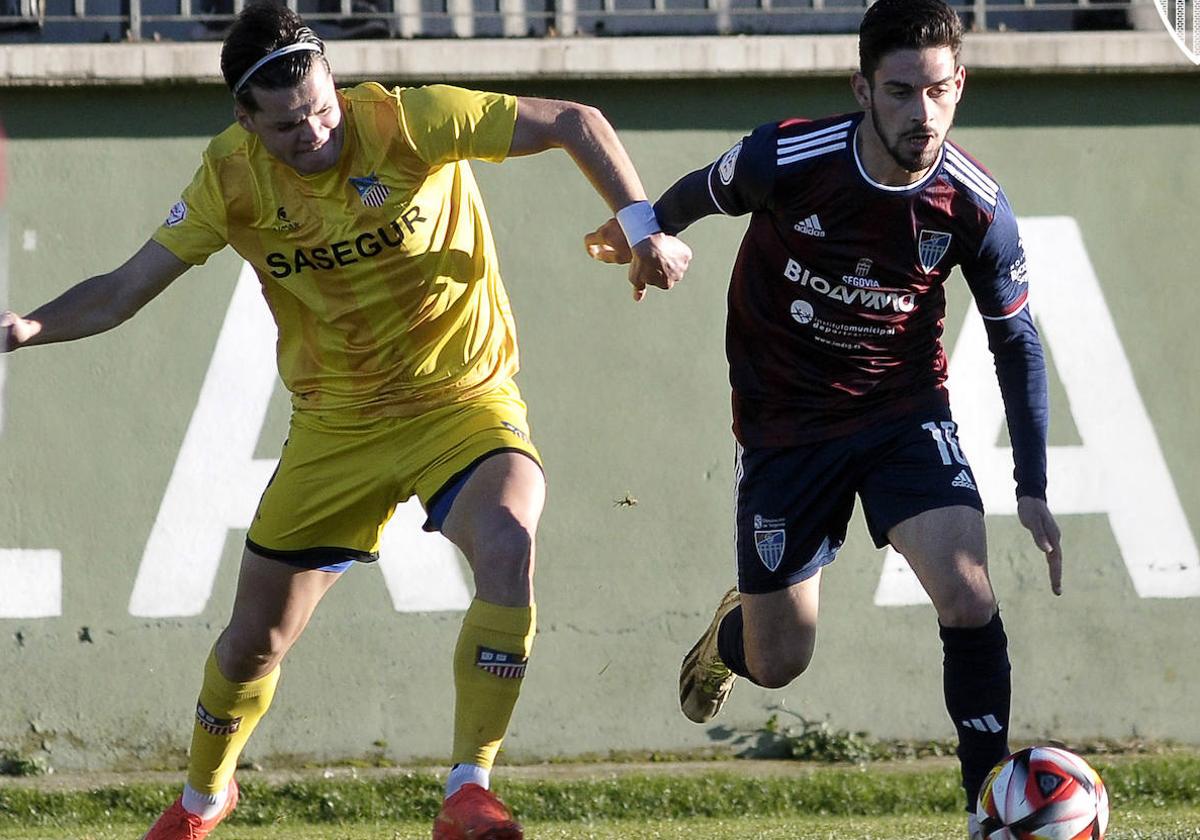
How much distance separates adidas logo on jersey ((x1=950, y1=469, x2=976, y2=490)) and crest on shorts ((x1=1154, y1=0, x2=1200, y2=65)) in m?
2.10

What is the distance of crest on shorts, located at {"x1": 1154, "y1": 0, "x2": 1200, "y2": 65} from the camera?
6.08 meters

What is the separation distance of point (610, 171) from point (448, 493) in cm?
107

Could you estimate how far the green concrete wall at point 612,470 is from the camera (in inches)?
293

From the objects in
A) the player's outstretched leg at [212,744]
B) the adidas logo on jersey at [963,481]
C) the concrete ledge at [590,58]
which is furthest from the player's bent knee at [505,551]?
the concrete ledge at [590,58]

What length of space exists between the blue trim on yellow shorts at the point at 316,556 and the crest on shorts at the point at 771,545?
4.27ft

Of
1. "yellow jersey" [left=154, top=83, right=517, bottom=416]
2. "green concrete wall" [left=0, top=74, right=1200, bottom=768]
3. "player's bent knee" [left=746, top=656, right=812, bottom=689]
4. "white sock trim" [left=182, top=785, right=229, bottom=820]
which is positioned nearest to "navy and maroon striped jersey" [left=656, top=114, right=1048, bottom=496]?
"yellow jersey" [left=154, top=83, right=517, bottom=416]

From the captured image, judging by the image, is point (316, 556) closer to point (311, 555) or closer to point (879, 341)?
point (311, 555)

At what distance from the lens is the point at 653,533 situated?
25.2 feet

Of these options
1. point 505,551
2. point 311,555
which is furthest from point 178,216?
point 505,551

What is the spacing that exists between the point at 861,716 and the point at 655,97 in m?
3.18

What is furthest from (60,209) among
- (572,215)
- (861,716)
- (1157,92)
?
(1157,92)

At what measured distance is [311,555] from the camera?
5.06 meters

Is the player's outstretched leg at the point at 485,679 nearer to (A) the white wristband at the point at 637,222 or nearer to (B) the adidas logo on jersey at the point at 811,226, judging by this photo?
(A) the white wristband at the point at 637,222

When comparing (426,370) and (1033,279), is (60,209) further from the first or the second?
(1033,279)
